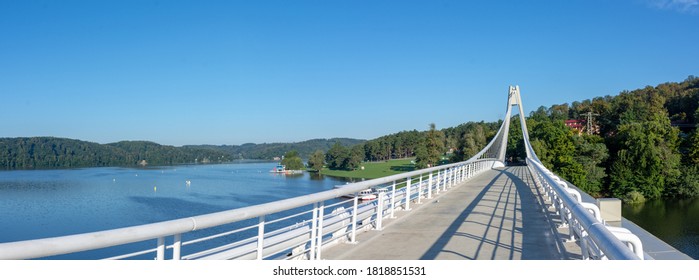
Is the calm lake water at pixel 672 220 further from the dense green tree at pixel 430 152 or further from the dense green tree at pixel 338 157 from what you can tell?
the dense green tree at pixel 338 157

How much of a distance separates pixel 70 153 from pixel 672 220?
517 ft

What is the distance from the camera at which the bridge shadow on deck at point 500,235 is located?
5.62 metres

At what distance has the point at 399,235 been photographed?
280 inches

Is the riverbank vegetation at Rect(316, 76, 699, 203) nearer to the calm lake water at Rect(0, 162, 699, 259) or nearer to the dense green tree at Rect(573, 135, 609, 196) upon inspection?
the dense green tree at Rect(573, 135, 609, 196)

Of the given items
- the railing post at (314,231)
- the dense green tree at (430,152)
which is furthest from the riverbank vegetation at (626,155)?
the railing post at (314,231)

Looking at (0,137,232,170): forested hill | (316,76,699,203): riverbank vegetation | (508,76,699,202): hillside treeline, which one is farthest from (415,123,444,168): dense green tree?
(0,137,232,170): forested hill

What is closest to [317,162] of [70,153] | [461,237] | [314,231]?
[70,153]

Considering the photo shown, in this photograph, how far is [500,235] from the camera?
693 cm

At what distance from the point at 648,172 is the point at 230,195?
142 feet

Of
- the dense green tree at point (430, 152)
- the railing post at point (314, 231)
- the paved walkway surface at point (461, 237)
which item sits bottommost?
the paved walkway surface at point (461, 237)

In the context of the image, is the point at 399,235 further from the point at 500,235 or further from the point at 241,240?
the point at 241,240

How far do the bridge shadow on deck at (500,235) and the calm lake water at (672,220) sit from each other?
26266mm
